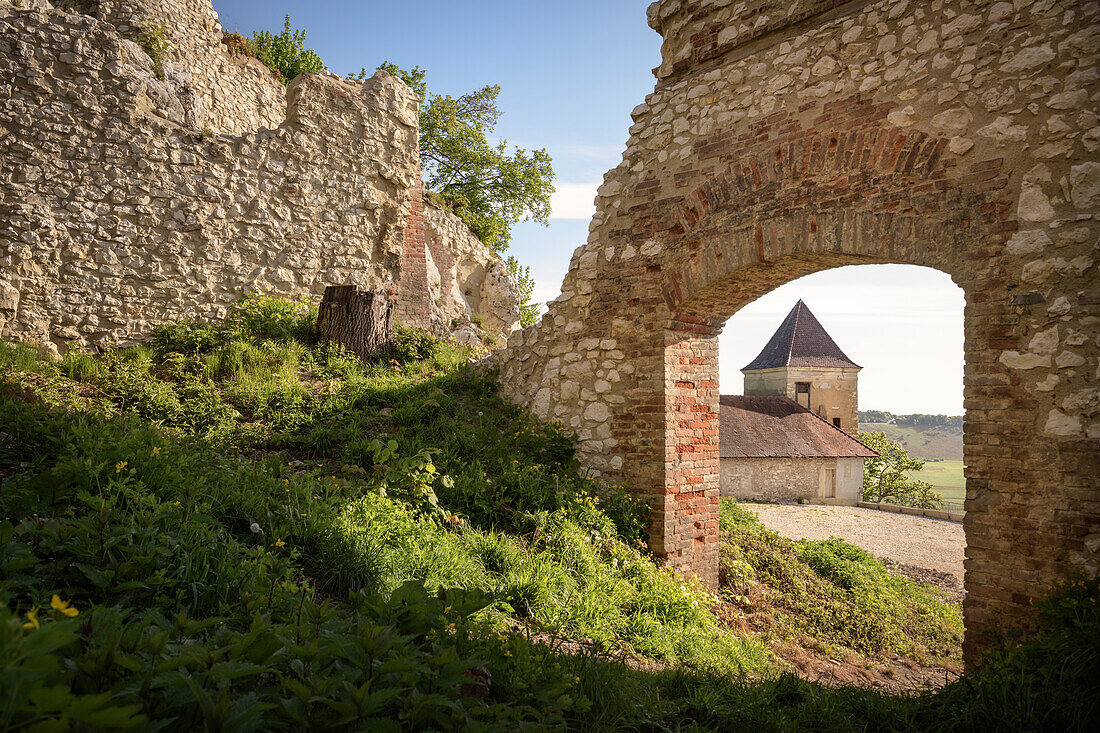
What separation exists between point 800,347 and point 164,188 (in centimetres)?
2754

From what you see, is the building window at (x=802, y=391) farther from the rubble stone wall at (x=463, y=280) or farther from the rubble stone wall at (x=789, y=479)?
the rubble stone wall at (x=463, y=280)

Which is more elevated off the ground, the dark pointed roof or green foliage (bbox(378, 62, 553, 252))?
green foliage (bbox(378, 62, 553, 252))

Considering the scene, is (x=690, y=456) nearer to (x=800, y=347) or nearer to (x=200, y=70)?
(x=200, y=70)

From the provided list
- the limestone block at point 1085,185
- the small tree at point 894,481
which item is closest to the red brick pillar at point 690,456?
the limestone block at point 1085,185

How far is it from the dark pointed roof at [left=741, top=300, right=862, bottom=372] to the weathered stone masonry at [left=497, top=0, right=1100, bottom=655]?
24774 mm

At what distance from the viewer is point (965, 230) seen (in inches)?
159

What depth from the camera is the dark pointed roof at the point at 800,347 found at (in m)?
28.2

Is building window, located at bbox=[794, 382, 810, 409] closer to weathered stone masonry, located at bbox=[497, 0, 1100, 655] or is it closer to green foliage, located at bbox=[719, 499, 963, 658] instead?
green foliage, located at bbox=[719, 499, 963, 658]

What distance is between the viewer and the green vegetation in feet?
5.37

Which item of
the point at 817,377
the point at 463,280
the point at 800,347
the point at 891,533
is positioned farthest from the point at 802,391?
the point at 463,280

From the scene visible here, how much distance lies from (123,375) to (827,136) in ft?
24.4

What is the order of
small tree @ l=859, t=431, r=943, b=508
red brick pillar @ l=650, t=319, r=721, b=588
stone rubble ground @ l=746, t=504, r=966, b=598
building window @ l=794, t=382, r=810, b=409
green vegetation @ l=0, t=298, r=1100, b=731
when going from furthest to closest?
small tree @ l=859, t=431, r=943, b=508
building window @ l=794, t=382, r=810, b=409
stone rubble ground @ l=746, t=504, r=966, b=598
red brick pillar @ l=650, t=319, r=721, b=588
green vegetation @ l=0, t=298, r=1100, b=731

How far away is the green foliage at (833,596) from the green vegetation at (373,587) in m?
0.04

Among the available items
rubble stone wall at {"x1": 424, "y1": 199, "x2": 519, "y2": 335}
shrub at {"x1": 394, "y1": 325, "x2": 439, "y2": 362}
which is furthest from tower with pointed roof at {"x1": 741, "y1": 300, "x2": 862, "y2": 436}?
shrub at {"x1": 394, "y1": 325, "x2": 439, "y2": 362}
